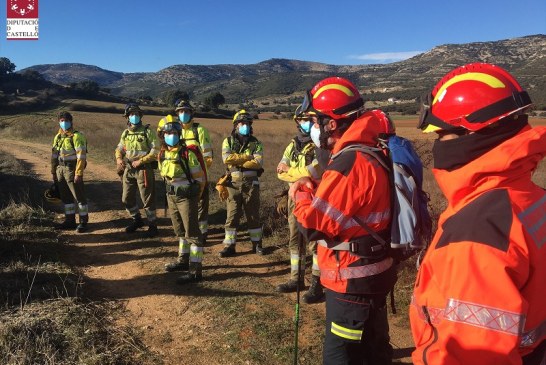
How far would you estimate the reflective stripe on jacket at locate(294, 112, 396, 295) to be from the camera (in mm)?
2475

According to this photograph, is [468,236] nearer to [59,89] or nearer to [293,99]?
[59,89]

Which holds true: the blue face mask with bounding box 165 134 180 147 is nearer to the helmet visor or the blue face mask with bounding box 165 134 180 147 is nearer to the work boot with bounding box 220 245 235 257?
the helmet visor

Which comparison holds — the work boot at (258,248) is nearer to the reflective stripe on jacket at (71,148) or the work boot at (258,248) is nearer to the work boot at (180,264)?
the work boot at (180,264)

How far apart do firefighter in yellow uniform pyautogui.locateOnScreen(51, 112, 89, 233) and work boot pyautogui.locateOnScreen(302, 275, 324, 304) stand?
17.3ft

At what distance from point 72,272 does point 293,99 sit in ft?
379

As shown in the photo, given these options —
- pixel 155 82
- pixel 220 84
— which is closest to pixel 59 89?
pixel 220 84

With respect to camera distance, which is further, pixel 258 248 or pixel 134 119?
pixel 134 119

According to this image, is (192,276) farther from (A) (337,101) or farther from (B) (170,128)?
(A) (337,101)

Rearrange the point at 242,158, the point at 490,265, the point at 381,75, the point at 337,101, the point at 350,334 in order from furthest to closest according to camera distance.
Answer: the point at 381,75, the point at 242,158, the point at 337,101, the point at 350,334, the point at 490,265

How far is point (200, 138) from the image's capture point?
7688 millimetres

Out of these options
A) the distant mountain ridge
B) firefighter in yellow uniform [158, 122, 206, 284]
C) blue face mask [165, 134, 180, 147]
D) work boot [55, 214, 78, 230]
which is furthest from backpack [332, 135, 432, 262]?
the distant mountain ridge

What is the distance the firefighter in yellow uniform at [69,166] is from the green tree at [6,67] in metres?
70.5

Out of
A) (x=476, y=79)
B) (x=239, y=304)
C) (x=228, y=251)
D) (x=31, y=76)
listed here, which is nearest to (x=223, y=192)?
(x=228, y=251)

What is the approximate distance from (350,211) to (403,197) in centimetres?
37
